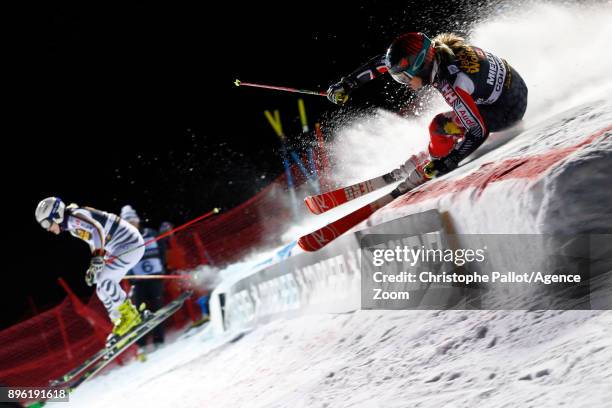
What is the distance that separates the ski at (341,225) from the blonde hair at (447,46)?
41.3 inches

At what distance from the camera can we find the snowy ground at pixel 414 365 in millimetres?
1505

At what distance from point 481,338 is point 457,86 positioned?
2011 millimetres

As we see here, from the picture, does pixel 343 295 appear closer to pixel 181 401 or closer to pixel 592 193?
pixel 181 401

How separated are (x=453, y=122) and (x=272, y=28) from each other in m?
6.40

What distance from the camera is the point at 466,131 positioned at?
11.4 ft

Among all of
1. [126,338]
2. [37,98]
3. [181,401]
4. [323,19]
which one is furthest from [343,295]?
[37,98]

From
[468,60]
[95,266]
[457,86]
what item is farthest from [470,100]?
[95,266]

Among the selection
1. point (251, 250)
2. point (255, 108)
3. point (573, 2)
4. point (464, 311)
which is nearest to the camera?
point (464, 311)

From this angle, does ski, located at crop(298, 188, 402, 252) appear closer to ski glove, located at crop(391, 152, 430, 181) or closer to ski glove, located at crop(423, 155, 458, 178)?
ski glove, located at crop(423, 155, 458, 178)

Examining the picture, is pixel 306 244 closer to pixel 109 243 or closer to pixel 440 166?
pixel 440 166

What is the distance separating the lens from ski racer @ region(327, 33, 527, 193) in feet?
11.1

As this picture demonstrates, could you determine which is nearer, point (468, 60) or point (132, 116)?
point (468, 60)

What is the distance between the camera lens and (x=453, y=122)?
3.72m

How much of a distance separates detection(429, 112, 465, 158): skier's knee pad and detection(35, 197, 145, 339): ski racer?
3770mm
